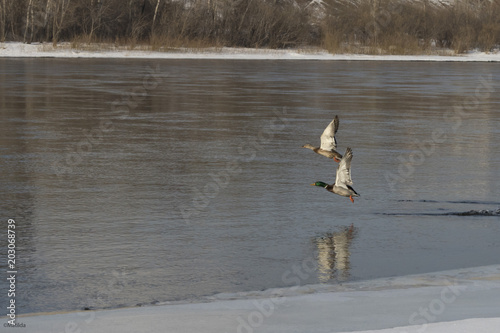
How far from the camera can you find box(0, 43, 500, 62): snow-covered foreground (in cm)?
4603

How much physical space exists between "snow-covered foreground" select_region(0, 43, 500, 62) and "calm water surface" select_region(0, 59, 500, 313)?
25335 millimetres

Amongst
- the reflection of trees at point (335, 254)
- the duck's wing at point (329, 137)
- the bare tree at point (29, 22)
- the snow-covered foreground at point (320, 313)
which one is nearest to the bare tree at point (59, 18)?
the bare tree at point (29, 22)

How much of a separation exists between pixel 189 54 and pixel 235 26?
11.9m

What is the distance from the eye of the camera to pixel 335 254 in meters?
7.52

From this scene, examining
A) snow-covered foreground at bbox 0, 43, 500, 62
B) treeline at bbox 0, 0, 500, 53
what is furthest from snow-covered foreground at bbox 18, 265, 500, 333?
treeline at bbox 0, 0, 500, 53

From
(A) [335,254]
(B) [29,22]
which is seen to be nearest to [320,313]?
(A) [335,254]

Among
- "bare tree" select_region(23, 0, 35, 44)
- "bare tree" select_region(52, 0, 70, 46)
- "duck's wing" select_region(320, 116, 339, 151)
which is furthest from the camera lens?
"bare tree" select_region(23, 0, 35, 44)

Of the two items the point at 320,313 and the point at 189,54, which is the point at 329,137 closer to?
the point at 320,313

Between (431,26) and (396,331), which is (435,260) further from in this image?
(431,26)

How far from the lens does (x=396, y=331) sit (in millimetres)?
4812

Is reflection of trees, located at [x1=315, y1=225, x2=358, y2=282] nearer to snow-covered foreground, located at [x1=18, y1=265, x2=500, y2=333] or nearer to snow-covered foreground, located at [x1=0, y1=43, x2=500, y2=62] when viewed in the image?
snow-covered foreground, located at [x1=18, y1=265, x2=500, y2=333]

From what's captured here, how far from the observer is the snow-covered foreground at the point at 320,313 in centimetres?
513

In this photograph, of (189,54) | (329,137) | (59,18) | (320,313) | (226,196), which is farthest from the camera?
(59,18)

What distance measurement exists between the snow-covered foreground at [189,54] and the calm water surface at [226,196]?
83.1 feet
